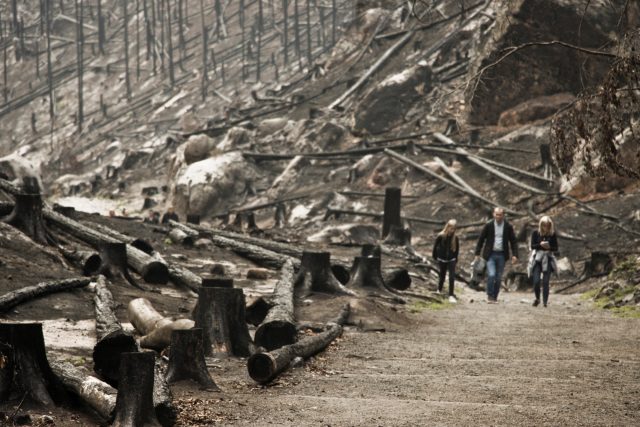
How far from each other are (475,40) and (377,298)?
2354 centimetres

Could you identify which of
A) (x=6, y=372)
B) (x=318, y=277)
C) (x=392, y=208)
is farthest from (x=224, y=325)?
(x=392, y=208)

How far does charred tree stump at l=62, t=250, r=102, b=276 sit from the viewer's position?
13008mm

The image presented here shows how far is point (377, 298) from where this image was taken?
1367cm

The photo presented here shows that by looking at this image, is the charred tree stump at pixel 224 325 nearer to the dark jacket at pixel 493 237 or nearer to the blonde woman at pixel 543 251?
the dark jacket at pixel 493 237

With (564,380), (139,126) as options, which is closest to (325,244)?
(564,380)

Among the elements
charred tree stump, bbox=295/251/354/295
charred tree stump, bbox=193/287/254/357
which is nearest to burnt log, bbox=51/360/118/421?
charred tree stump, bbox=193/287/254/357

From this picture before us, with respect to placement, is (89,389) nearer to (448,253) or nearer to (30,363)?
(30,363)

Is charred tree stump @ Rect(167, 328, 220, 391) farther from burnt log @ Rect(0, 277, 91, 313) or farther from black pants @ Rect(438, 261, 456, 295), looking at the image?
black pants @ Rect(438, 261, 456, 295)

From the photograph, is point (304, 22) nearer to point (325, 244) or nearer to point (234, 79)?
point (234, 79)

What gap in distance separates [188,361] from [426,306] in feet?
25.6

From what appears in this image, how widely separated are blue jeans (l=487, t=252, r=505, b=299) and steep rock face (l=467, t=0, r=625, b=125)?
12843 millimetres

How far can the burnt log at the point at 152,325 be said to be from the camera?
8078mm

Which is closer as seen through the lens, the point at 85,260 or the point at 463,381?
the point at 463,381

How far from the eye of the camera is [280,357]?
7.36m
